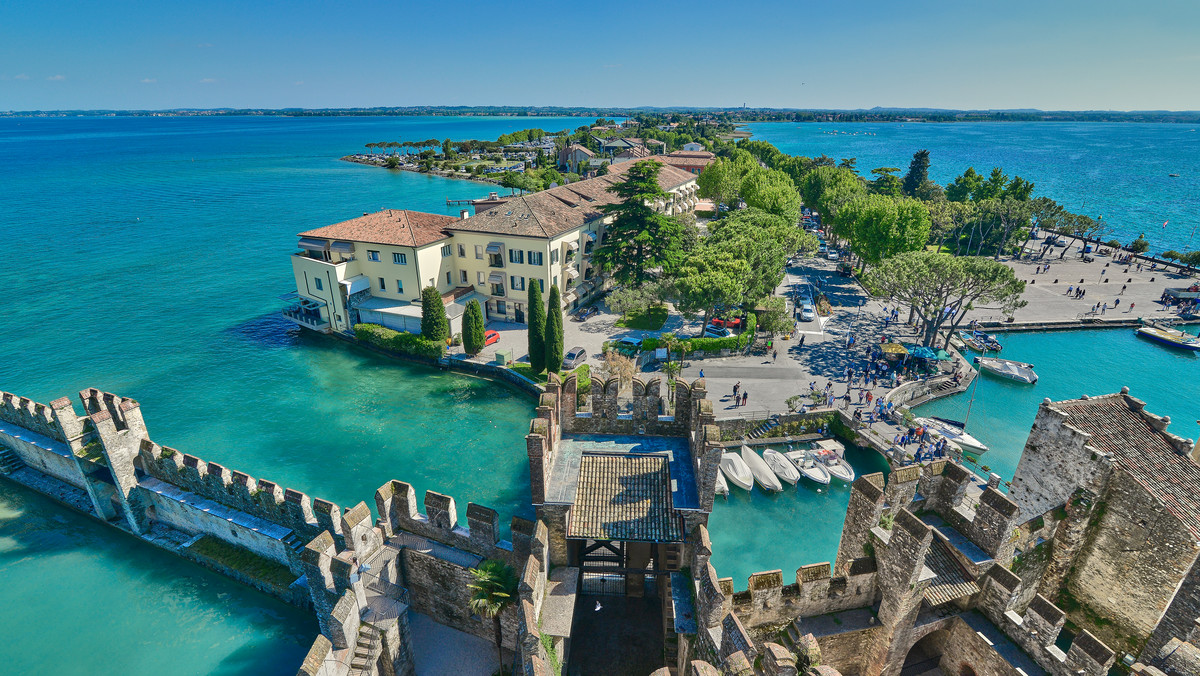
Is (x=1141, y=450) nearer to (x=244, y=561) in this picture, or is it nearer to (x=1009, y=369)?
(x=1009, y=369)

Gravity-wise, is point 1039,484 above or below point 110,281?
above

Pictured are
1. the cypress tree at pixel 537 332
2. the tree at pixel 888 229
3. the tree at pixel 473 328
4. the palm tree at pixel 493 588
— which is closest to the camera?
the palm tree at pixel 493 588

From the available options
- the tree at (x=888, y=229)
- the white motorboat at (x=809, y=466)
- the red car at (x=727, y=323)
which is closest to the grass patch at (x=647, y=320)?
the red car at (x=727, y=323)

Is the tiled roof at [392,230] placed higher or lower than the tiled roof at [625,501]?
higher

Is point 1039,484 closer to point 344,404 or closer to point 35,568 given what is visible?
point 344,404

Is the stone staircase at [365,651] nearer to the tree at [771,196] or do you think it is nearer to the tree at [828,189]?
the tree at [771,196]

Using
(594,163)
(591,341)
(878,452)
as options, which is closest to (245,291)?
(591,341)

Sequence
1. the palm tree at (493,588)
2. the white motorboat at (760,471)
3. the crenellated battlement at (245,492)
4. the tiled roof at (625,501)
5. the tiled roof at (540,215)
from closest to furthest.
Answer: the tiled roof at (625,501) < the palm tree at (493,588) < the crenellated battlement at (245,492) < the white motorboat at (760,471) < the tiled roof at (540,215)
